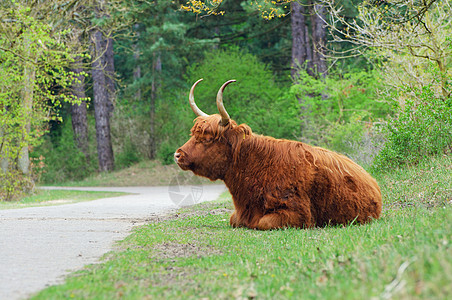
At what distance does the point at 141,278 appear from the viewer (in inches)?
164

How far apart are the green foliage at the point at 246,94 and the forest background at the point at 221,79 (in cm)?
8

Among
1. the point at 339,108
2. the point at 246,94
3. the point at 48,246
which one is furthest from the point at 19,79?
the point at 246,94

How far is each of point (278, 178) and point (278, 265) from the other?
2.75m

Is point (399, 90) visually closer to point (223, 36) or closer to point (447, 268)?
point (447, 268)

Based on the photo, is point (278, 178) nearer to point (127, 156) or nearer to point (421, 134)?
point (421, 134)

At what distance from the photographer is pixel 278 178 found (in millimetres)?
7152

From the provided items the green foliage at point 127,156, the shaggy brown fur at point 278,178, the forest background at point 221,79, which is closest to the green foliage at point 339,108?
the forest background at point 221,79

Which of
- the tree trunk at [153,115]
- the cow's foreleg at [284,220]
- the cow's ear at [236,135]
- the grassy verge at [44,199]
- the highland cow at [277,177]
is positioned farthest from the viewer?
the tree trunk at [153,115]

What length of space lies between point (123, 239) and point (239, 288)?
3159 mm

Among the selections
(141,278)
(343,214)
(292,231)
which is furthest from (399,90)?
(141,278)

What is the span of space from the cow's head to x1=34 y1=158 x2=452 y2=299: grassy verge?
100 cm

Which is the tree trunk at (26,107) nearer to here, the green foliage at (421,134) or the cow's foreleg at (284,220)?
the green foliage at (421,134)

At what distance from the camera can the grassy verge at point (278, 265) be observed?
3098 mm

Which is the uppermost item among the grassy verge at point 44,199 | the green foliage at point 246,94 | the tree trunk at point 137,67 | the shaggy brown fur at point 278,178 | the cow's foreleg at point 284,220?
the tree trunk at point 137,67
